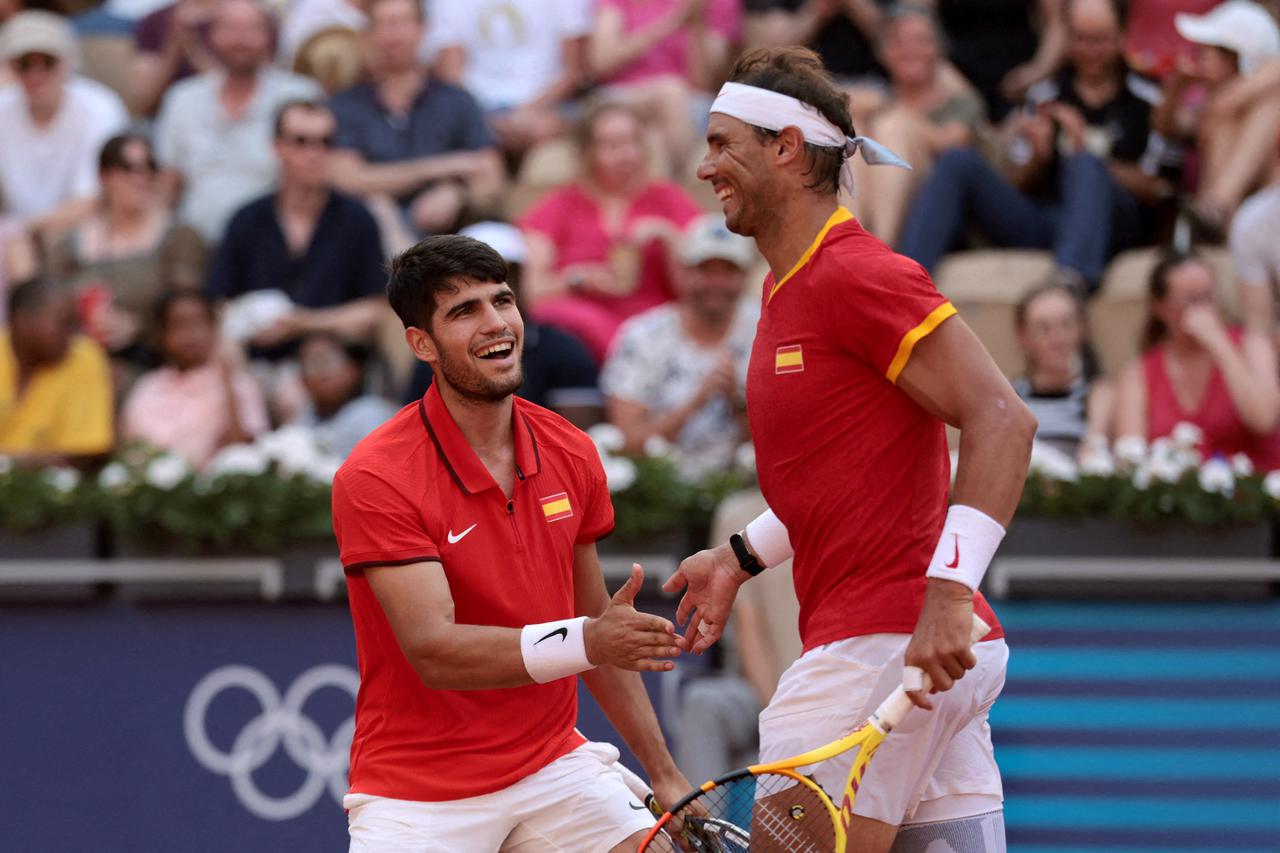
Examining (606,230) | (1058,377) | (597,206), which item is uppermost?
(597,206)

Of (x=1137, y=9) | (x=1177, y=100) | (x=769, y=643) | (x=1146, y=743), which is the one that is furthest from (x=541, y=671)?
(x=1137, y=9)

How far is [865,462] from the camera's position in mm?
3828

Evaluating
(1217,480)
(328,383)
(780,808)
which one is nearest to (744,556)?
(780,808)

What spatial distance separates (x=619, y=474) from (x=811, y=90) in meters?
3.17

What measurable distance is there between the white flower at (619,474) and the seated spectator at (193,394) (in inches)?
78.3

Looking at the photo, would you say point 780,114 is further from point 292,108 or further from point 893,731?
point 292,108

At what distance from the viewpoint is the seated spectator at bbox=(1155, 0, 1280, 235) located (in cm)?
871

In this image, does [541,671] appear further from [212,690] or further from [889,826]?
[212,690]

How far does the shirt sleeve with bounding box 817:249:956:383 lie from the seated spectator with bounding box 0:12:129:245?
23.7 ft

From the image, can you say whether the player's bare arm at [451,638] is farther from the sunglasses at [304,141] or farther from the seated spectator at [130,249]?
the sunglasses at [304,141]

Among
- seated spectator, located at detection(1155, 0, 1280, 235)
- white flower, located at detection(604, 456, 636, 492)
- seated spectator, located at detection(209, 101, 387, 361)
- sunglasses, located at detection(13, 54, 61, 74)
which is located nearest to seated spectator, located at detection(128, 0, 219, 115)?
sunglasses, located at detection(13, 54, 61, 74)

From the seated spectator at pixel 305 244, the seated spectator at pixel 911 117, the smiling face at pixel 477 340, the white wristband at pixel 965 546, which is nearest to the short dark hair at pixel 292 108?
the seated spectator at pixel 305 244

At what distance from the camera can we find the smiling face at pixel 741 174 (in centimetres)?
398

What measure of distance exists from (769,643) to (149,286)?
3899mm
